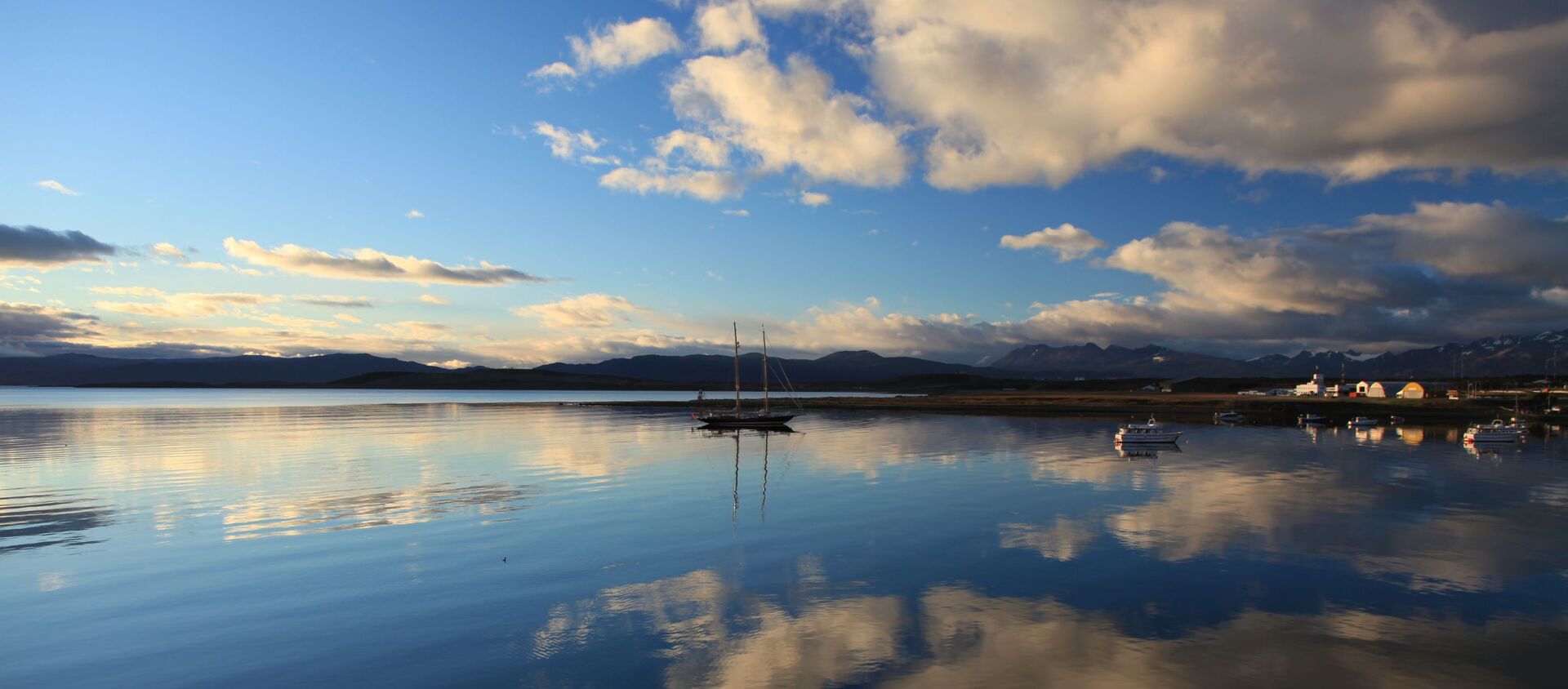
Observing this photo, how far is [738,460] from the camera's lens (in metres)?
55.7

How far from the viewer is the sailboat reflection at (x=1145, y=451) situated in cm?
5900

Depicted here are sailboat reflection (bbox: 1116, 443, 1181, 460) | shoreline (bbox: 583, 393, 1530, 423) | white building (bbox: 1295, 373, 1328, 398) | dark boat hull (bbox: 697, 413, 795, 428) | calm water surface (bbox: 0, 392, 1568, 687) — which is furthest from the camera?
white building (bbox: 1295, 373, 1328, 398)

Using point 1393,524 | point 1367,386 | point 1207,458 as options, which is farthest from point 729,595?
point 1367,386

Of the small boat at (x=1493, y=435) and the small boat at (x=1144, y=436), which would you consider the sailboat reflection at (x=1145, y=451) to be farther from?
the small boat at (x=1493, y=435)

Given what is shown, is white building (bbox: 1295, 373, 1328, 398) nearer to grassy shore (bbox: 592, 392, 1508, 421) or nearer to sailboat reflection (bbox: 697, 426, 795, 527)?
grassy shore (bbox: 592, 392, 1508, 421)

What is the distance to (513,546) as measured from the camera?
25.8m

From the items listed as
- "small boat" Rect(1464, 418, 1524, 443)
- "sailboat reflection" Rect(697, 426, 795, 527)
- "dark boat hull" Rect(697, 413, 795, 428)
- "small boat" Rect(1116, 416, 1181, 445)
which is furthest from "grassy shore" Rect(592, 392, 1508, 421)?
"sailboat reflection" Rect(697, 426, 795, 527)

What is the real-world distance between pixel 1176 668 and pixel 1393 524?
22.6 meters

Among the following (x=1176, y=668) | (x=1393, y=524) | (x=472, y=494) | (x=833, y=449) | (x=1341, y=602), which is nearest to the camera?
(x=1176, y=668)

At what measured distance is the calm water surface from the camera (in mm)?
15438

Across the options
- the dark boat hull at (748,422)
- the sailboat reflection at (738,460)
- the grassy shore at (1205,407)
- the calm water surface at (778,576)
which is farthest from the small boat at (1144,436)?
the grassy shore at (1205,407)

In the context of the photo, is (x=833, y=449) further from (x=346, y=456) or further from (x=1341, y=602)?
(x=1341, y=602)

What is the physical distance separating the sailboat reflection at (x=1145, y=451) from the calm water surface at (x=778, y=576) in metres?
9.06

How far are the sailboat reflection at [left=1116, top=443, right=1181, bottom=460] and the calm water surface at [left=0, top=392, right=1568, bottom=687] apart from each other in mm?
9058
